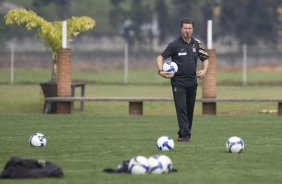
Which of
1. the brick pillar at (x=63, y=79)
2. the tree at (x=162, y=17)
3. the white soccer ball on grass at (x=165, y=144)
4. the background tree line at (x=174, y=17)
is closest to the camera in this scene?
the white soccer ball on grass at (x=165, y=144)

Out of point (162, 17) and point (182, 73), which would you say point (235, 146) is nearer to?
point (182, 73)

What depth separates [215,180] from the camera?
525 inches

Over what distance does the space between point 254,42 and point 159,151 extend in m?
66.6

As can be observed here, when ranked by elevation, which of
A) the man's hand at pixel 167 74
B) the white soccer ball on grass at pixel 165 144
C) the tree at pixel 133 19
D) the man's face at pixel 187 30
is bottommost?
the white soccer ball on grass at pixel 165 144

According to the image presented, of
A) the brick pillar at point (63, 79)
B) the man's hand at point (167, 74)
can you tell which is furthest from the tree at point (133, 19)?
the man's hand at point (167, 74)

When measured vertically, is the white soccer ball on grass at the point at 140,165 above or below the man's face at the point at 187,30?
below

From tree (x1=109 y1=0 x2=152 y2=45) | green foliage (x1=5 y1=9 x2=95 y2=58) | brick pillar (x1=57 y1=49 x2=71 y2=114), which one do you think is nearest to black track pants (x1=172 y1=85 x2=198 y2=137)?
brick pillar (x1=57 y1=49 x2=71 y2=114)

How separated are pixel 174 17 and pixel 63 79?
6127cm

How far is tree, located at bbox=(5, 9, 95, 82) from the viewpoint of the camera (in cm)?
3334

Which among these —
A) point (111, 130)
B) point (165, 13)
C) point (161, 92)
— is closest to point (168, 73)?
point (111, 130)

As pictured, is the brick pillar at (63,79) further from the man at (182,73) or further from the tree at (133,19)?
the tree at (133,19)

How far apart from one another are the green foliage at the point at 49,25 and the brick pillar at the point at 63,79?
2096 mm

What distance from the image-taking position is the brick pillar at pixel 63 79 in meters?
30.2

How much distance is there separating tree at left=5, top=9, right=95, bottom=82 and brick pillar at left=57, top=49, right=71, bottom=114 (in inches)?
77.7
